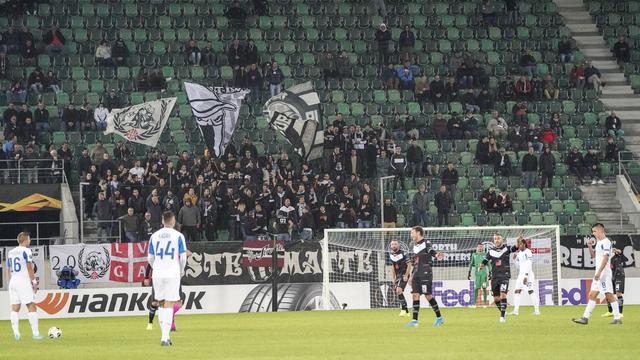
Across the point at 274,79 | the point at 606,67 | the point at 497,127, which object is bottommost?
the point at 497,127

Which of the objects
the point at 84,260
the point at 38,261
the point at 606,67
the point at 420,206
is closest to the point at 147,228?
the point at 84,260

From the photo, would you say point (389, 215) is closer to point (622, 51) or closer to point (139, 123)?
point (139, 123)

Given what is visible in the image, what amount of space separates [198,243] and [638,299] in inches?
542

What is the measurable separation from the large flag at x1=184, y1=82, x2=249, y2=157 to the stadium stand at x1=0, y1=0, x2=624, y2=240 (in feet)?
2.38

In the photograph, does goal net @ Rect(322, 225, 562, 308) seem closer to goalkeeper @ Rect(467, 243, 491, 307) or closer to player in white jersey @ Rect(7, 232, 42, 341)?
goalkeeper @ Rect(467, 243, 491, 307)

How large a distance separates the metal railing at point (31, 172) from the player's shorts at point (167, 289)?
61.4 feet

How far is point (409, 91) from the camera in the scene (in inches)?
1907

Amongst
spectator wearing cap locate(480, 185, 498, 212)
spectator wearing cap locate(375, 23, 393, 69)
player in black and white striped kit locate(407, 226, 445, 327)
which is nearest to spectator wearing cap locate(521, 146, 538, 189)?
spectator wearing cap locate(480, 185, 498, 212)

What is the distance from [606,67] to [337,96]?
12717 mm

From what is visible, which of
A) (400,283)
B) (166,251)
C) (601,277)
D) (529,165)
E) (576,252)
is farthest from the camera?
(529,165)

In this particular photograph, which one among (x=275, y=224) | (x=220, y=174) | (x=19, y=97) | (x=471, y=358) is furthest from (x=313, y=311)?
(x=471, y=358)

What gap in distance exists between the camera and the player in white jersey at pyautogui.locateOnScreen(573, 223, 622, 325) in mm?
25062

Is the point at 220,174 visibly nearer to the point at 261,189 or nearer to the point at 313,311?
the point at 261,189

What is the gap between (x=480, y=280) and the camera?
3631 cm
